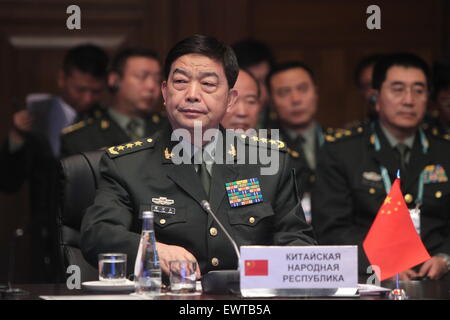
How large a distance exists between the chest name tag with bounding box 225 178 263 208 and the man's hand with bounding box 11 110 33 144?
2.04 meters

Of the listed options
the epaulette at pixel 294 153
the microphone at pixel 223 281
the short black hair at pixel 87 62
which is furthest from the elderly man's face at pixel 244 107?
the microphone at pixel 223 281

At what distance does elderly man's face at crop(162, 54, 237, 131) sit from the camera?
320 centimetres

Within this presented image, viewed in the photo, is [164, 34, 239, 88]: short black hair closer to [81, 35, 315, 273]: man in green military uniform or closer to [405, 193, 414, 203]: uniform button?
[81, 35, 315, 273]: man in green military uniform

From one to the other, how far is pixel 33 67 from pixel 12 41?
0.20 metres

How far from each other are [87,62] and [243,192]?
2.34 m

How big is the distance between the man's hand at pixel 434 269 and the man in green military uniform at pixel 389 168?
150 millimetres

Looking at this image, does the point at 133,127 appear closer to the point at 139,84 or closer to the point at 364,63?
the point at 139,84

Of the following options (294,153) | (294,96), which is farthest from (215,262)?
(294,96)

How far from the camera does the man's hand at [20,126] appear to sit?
4.97m

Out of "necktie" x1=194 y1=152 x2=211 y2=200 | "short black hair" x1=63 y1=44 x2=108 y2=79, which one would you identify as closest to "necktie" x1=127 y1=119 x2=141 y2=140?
"short black hair" x1=63 y1=44 x2=108 y2=79

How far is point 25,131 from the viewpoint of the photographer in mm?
5047

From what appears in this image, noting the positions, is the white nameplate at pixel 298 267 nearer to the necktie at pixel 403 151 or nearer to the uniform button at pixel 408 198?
the uniform button at pixel 408 198
